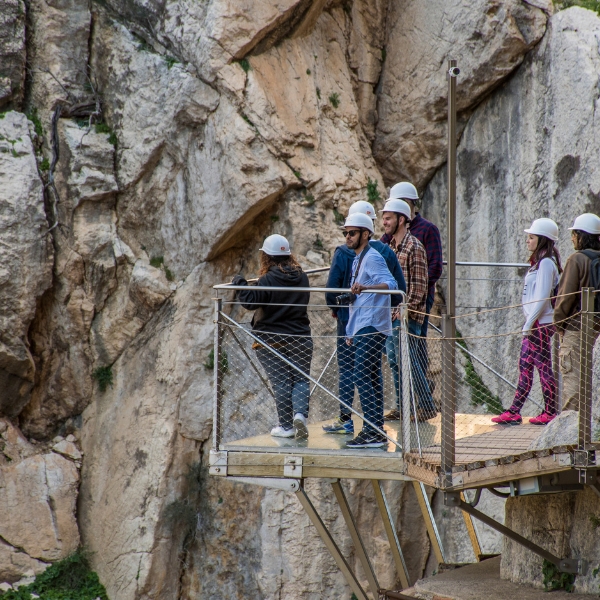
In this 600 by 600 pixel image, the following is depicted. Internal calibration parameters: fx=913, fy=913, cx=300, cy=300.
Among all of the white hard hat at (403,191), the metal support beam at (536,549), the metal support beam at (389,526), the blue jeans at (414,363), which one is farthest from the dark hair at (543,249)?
the metal support beam at (389,526)

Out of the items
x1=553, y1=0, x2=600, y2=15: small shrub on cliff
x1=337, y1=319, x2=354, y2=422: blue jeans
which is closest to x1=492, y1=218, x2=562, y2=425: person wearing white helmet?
x1=337, y1=319, x2=354, y2=422: blue jeans

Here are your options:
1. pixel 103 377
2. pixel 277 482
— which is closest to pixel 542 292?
pixel 277 482

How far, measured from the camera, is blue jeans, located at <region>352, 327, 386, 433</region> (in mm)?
6773

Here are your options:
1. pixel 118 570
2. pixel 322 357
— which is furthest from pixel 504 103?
pixel 118 570

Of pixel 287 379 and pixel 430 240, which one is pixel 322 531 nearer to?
pixel 287 379

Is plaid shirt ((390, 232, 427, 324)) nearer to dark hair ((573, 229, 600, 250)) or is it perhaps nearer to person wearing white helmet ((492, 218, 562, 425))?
person wearing white helmet ((492, 218, 562, 425))

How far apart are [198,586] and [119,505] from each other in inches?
56.6

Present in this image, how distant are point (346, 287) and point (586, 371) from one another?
97.5 inches

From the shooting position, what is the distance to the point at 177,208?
11719 mm

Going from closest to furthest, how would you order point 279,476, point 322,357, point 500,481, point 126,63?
point 500,481, point 279,476, point 322,357, point 126,63

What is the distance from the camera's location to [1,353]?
11.5 m

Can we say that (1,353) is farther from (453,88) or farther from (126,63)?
(453,88)

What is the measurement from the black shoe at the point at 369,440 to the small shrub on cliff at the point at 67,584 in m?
6.00

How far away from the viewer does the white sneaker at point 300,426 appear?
719 centimetres
